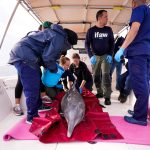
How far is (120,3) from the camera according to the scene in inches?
169

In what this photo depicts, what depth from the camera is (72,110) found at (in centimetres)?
259

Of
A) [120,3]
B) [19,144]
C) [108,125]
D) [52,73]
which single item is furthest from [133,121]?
[120,3]

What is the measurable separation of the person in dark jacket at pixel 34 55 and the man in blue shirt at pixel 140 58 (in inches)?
29.3

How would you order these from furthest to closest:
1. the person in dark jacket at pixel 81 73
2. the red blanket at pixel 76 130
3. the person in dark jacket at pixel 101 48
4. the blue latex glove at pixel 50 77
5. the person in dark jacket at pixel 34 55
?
the person in dark jacket at pixel 81 73 → the person in dark jacket at pixel 101 48 → the blue latex glove at pixel 50 77 → the person in dark jacket at pixel 34 55 → the red blanket at pixel 76 130

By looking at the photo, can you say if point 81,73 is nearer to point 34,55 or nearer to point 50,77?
point 50,77

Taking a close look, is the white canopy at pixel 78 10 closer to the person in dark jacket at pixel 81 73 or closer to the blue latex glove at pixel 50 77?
the person in dark jacket at pixel 81 73

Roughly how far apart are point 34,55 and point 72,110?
30.4 inches

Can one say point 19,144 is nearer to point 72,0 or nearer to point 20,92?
point 20,92

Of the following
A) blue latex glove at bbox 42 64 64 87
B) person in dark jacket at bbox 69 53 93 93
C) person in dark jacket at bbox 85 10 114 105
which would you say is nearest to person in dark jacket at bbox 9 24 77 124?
blue latex glove at bbox 42 64 64 87

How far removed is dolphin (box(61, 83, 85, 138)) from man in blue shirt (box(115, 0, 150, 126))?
2.08 ft

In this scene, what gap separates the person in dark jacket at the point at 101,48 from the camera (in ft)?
12.9

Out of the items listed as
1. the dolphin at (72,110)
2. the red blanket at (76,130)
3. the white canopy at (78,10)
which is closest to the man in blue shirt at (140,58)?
the red blanket at (76,130)

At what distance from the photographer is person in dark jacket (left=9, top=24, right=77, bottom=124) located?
270 cm

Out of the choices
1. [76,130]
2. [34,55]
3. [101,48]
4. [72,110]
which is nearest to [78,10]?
[101,48]
